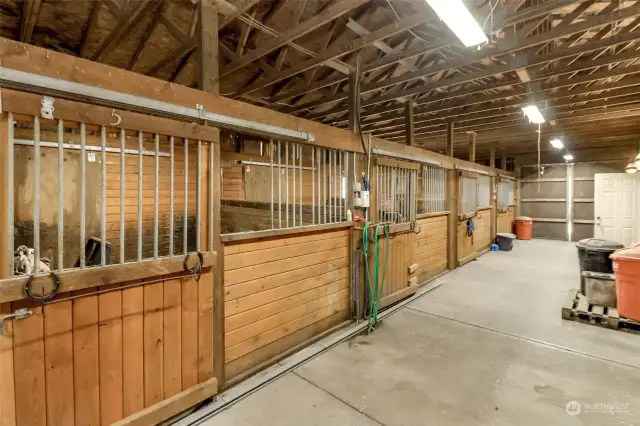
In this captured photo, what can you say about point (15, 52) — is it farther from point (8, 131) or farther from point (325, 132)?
point (325, 132)

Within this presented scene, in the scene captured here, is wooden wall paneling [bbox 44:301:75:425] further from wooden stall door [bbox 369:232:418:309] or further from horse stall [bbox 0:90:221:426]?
wooden stall door [bbox 369:232:418:309]

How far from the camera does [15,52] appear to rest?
1290 millimetres

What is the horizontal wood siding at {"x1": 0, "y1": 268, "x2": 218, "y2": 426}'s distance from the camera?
1.38m

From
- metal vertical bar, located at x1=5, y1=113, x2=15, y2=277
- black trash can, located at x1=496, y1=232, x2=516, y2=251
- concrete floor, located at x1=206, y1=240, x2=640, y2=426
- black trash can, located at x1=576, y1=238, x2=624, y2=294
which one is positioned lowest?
concrete floor, located at x1=206, y1=240, x2=640, y2=426

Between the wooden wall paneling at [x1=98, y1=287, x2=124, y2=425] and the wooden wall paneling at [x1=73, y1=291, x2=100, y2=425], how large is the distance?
0.02m

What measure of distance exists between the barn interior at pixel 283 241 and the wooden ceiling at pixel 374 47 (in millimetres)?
28

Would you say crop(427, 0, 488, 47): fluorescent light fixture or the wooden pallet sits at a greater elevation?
crop(427, 0, 488, 47): fluorescent light fixture

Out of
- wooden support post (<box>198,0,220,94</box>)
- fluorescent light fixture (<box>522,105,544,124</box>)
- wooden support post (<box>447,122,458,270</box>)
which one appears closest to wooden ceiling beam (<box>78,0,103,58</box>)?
wooden support post (<box>198,0,220,94</box>)

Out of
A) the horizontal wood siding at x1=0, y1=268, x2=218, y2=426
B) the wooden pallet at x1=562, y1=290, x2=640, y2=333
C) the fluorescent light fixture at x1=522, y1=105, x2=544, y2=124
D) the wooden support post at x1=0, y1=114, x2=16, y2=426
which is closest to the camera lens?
the wooden support post at x1=0, y1=114, x2=16, y2=426

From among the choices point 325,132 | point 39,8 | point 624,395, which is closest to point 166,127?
point 325,132

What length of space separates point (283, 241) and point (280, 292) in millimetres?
415

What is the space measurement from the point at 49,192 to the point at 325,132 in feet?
9.40

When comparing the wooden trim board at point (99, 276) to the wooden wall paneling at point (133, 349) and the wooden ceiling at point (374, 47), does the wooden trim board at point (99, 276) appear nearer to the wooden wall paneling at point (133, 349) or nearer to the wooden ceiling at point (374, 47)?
the wooden wall paneling at point (133, 349)

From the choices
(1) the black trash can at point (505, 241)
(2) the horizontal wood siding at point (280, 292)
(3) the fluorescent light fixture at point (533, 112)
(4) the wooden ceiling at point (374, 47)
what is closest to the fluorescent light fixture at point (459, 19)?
(4) the wooden ceiling at point (374, 47)
